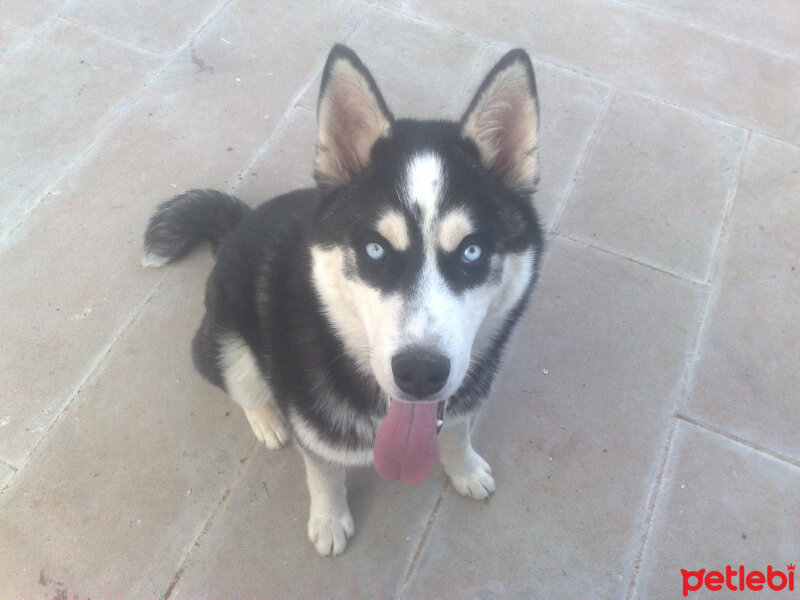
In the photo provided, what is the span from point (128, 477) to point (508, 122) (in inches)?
85.5

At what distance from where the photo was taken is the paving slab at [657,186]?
325cm

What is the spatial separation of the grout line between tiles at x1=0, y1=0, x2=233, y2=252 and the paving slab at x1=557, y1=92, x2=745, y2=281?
9.17 feet

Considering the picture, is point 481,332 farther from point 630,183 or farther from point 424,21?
point 424,21

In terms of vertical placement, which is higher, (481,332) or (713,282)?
(481,332)

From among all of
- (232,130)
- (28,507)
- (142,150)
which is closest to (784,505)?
(28,507)

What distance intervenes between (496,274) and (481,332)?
0.87 ft

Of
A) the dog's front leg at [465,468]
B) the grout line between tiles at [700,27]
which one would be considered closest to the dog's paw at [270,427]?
the dog's front leg at [465,468]

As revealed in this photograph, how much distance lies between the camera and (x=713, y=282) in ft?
10.2

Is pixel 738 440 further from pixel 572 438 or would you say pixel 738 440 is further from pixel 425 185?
pixel 425 185

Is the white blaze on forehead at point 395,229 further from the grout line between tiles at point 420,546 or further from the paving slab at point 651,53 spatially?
the paving slab at point 651,53

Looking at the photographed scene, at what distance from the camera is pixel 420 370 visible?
1477 millimetres

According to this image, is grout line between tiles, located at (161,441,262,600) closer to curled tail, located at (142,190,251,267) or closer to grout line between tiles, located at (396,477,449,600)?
grout line between tiles, located at (396,477,449,600)

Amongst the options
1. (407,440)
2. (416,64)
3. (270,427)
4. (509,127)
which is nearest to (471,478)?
(407,440)

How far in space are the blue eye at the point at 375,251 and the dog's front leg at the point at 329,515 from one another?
1.00 metres
